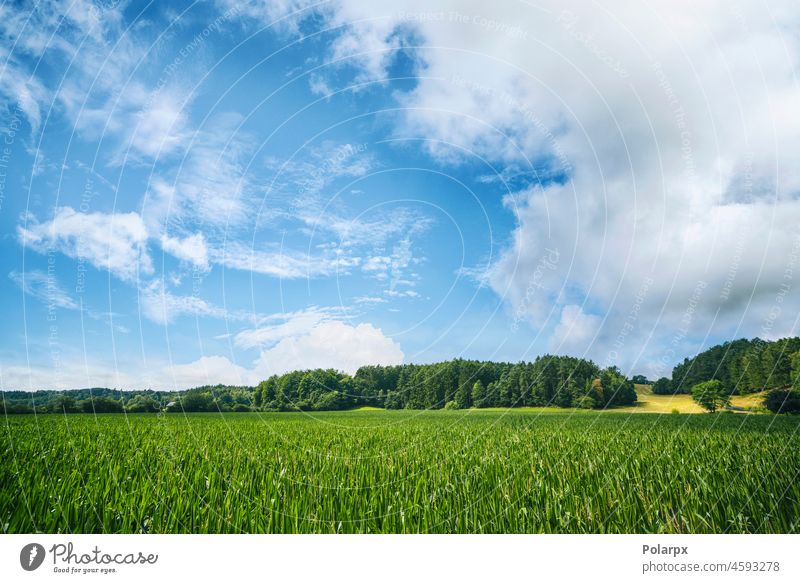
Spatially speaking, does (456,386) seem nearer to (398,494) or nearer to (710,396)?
(710,396)

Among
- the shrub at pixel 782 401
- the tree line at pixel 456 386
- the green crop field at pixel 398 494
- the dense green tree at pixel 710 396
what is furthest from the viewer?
the tree line at pixel 456 386

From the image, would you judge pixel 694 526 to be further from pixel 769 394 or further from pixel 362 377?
pixel 362 377

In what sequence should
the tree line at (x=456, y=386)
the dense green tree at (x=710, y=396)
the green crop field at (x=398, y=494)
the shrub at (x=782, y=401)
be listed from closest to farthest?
the green crop field at (x=398, y=494)
the shrub at (x=782, y=401)
the dense green tree at (x=710, y=396)
the tree line at (x=456, y=386)

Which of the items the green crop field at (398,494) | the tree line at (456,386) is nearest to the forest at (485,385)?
the tree line at (456,386)

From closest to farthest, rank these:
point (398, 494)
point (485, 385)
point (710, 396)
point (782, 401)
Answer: point (398, 494) → point (782, 401) → point (710, 396) → point (485, 385)

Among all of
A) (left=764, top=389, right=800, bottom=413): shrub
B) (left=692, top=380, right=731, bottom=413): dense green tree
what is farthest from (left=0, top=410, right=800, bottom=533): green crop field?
(left=692, top=380, right=731, bottom=413): dense green tree

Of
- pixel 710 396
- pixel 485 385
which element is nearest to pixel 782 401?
pixel 710 396
